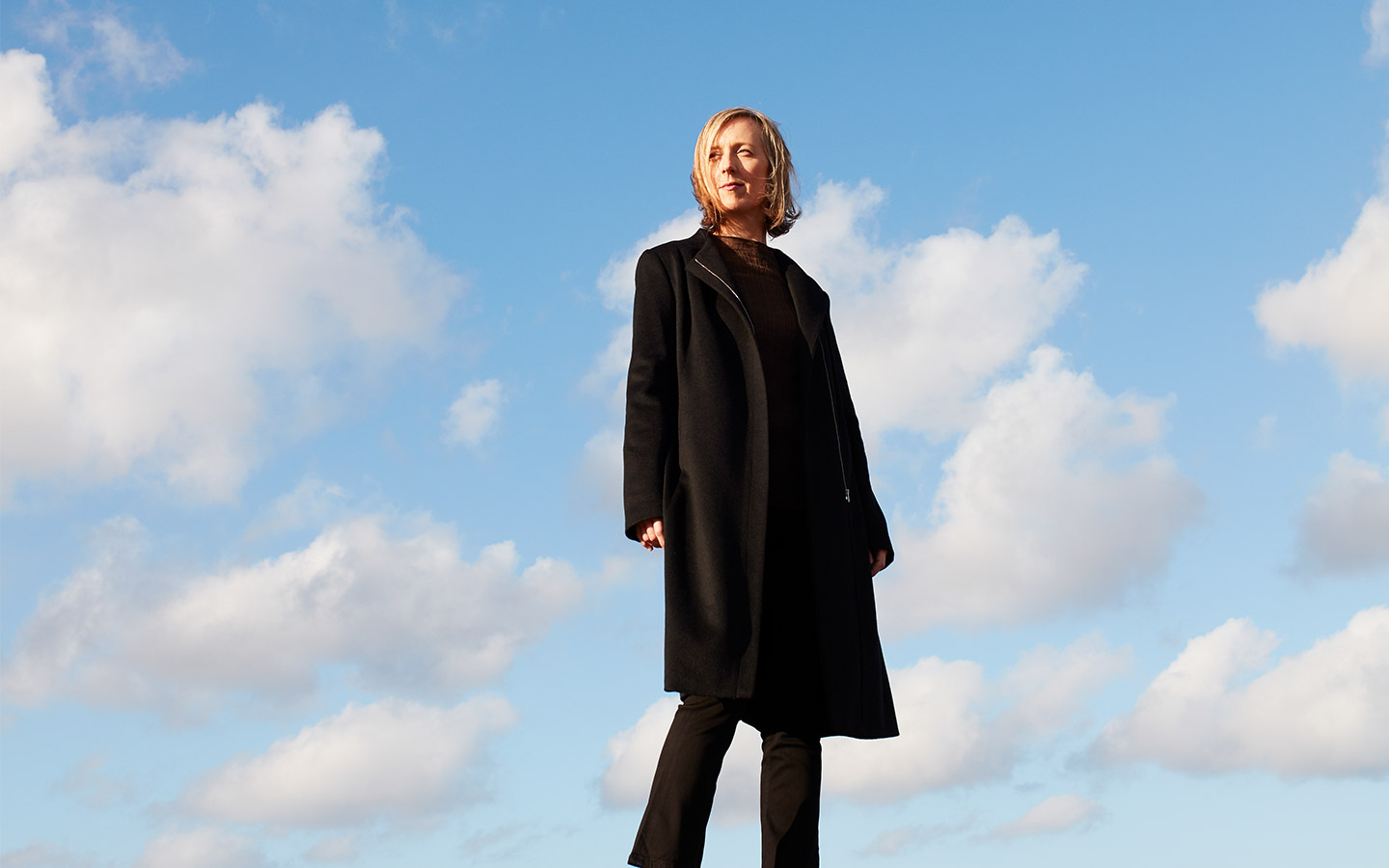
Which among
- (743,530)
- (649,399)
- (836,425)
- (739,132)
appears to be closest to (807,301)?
(836,425)

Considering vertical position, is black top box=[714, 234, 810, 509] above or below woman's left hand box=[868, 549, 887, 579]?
above

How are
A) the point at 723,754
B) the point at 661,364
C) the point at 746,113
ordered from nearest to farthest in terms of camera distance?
the point at 723,754 < the point at 661,364 < the point at 746,113

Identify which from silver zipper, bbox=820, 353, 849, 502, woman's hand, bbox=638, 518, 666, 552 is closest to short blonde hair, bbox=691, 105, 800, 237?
silver zipper, bbox=820, 353, 849, 502

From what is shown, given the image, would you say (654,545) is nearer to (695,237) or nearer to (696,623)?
(696,623)

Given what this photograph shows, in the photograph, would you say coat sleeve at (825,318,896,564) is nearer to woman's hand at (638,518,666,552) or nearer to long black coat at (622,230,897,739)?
long black coat at (622,230,897,739)

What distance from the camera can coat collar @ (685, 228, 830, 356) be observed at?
14.9 feet

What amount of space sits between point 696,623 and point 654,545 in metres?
0.28

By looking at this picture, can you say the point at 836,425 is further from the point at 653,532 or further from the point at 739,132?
the point at 739,132

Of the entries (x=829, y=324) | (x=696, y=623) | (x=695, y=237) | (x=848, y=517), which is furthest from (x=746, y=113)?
(x=696, y=623)

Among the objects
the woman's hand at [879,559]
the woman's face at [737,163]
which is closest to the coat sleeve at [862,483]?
the woman's hand at [879,559]

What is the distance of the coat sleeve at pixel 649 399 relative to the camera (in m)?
4.28

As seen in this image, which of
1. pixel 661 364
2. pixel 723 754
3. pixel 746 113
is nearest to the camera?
pixel 723 754

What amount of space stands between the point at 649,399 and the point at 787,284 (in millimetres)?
753

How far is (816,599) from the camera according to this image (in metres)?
4.31
